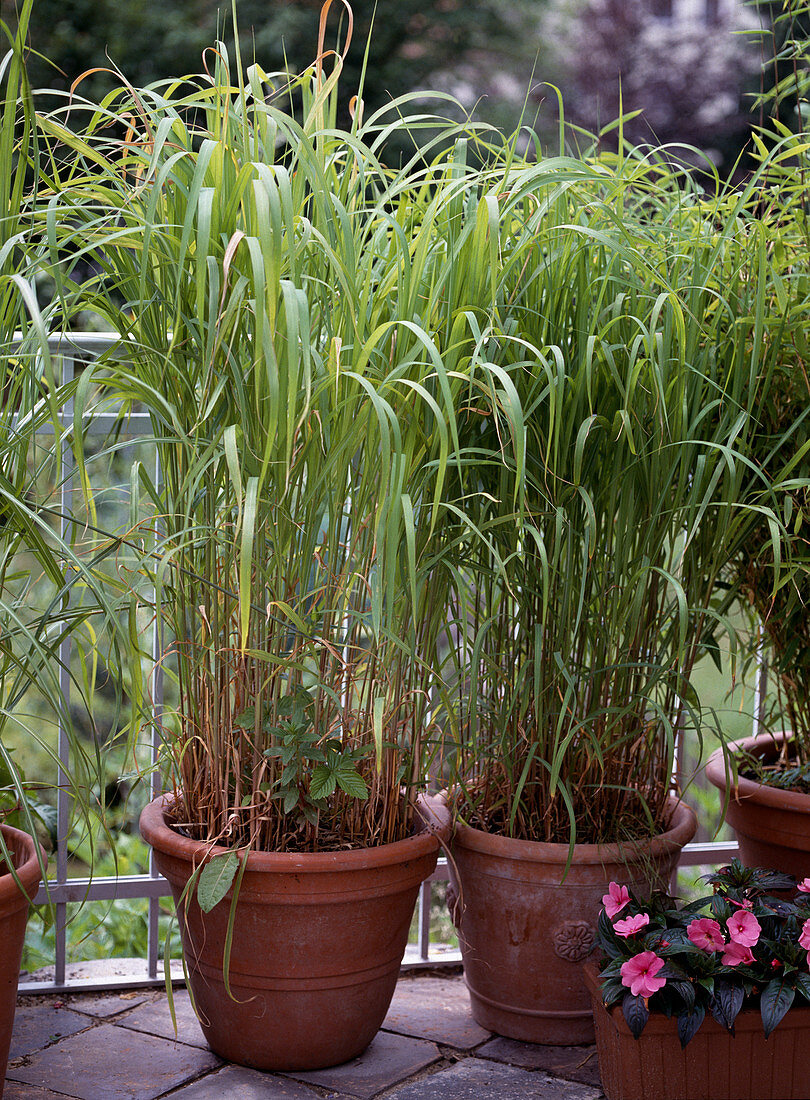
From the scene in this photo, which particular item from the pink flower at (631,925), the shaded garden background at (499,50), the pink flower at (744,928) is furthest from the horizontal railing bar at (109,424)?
the shaded garden background at (499,50)

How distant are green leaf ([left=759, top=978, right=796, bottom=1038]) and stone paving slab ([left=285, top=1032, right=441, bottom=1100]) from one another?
491 millimetres

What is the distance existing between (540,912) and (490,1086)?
0.24 metres

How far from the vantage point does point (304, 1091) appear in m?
1.40

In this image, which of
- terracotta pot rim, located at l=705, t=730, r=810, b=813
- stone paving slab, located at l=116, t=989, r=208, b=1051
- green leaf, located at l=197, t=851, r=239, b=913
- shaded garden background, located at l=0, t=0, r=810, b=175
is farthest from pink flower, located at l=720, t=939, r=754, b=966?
shaded garden background, located at l=0, t=0, r=810, b=175

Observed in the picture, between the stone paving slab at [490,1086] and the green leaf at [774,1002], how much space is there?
11.2 inches

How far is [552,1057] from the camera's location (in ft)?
5.02

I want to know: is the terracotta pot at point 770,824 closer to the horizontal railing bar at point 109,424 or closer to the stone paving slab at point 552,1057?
the stone paving slab at point 552,1057

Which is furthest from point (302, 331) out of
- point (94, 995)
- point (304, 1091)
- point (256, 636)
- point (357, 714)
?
point (94, 995)

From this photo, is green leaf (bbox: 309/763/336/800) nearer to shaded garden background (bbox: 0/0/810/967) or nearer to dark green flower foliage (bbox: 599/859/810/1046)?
dark green flower foliage (bbox: 599/859/810/1046)

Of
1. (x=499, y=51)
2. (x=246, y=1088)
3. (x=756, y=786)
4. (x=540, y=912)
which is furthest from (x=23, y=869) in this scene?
(x=499, y=51)

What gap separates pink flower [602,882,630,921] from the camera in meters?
1.41

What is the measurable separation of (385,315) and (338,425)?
173 mm

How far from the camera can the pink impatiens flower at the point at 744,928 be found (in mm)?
1349

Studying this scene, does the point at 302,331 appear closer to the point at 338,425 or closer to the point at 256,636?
the point at 338,425
